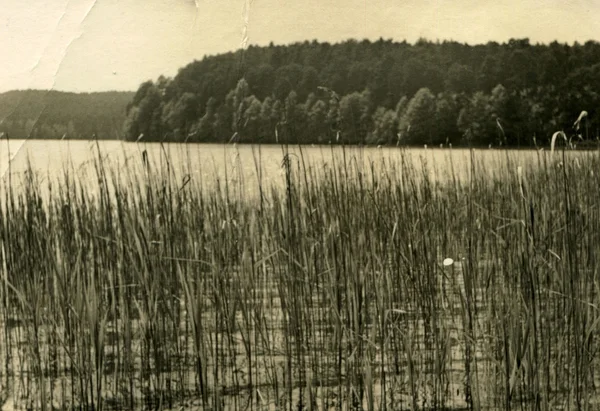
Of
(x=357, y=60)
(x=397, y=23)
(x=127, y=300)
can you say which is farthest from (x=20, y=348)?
(x=357, y=60)

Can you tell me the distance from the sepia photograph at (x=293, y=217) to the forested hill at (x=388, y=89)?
0.04m

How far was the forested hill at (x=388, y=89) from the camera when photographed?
16.9 feet

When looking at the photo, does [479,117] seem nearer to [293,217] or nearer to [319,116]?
[319,116]

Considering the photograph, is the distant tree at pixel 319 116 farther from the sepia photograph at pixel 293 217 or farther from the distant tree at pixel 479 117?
the distant tree at pixel 479 117

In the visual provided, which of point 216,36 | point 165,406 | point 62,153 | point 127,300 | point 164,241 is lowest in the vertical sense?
point 165,406

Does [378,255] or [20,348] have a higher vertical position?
[378,255]

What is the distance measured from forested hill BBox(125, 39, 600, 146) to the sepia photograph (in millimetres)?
35

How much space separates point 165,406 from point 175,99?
327 cm

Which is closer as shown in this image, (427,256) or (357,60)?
(427,256)

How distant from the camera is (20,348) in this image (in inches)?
106

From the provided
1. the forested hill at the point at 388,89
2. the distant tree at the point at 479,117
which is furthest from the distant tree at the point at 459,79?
the distant tree at the point at 479,117

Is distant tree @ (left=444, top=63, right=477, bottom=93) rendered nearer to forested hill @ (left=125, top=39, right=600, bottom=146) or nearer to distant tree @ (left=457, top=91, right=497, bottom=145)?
forested hill @ (left=125, top=39, right=600, bottom=146)

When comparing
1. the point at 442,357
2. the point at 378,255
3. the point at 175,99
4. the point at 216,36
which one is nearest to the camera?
the point at 442,357

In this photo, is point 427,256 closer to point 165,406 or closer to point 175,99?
point 165,406
